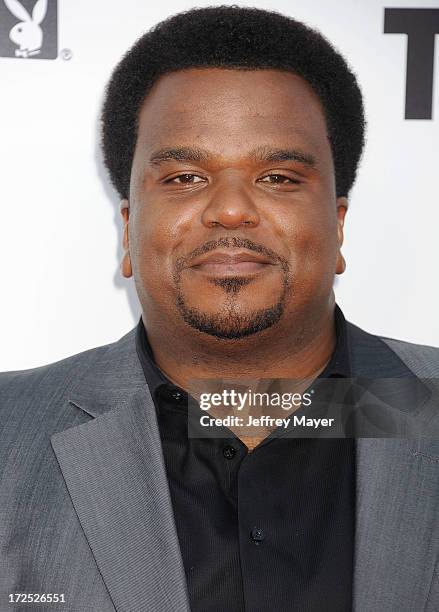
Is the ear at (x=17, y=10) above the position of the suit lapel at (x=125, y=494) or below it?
above

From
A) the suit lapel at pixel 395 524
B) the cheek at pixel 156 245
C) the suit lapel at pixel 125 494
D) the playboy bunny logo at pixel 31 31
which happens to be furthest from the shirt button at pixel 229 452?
the playboy bunny logo at pixel 31 31

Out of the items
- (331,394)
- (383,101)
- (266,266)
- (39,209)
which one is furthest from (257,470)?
(383,101)

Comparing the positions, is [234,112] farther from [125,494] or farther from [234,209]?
[125,494]

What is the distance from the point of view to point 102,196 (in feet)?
6.60

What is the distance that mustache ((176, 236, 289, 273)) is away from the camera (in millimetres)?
1485

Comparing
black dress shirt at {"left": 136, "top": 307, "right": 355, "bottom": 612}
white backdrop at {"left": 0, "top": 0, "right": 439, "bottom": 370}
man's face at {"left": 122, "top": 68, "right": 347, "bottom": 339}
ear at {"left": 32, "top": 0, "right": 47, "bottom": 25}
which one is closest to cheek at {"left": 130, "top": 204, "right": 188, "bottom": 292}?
man's face at {"left": 122, "top": 68, "right": 347, "bottom": 339}

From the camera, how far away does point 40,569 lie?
1.41 meters

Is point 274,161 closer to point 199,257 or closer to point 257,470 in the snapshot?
point 199,257

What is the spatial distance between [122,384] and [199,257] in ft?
1.09

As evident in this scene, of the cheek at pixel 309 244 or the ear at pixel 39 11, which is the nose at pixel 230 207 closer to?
the cheek at pixel 309 244

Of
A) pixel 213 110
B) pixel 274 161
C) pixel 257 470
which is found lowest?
pixel 257 470

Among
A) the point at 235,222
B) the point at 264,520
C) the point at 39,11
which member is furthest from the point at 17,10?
the point at 264,520

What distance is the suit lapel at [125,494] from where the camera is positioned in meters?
1.37

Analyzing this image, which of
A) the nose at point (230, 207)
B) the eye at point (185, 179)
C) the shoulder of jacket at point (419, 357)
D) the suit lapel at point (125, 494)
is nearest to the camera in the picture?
the suit lapel at point (125, 494)
